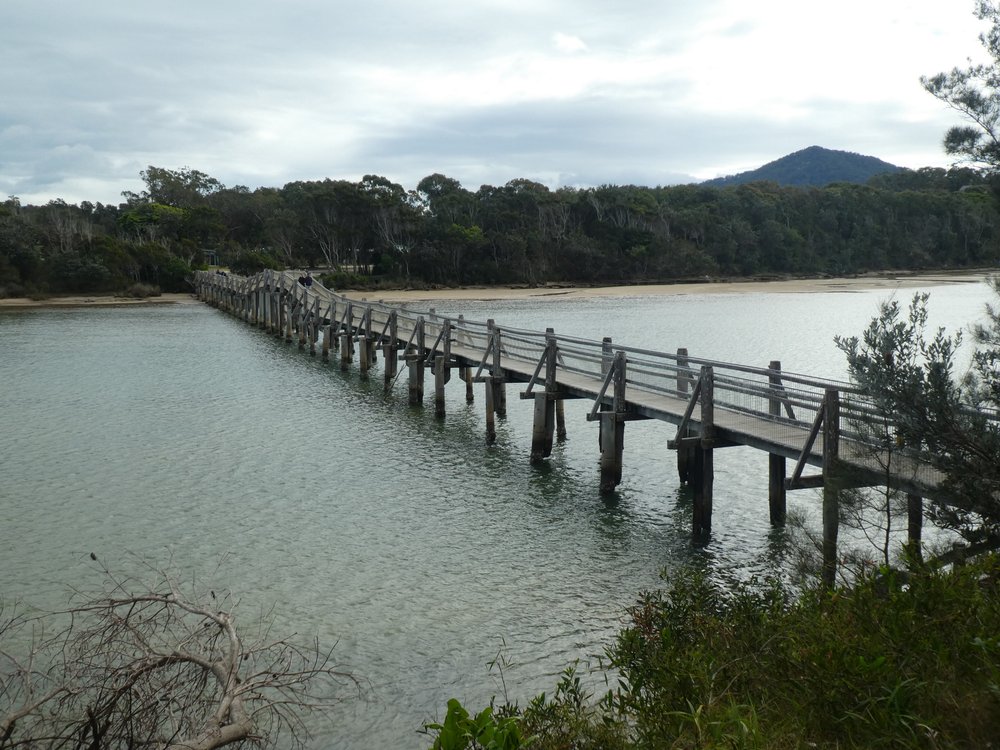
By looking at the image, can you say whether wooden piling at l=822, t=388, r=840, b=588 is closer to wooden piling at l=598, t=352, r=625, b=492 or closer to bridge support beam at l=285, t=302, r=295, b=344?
wooden piling at l=598, t=352, r=625, b=492

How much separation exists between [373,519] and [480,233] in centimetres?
7840

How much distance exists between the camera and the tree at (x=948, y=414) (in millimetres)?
6598

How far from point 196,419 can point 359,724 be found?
15761 millimetres

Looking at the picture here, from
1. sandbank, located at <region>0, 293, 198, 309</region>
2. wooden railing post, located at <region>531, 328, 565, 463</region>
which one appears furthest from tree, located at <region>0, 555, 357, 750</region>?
sandbank, located at <region>0, 293, 198, 309</region>

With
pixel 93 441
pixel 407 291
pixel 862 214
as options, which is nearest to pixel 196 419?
pixel 93 441

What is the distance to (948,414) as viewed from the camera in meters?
6.87

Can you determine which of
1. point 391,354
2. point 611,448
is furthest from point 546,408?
point 391,354

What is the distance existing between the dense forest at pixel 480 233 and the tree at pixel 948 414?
75.2 meters

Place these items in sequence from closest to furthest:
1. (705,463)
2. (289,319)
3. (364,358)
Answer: (705,463), (364,358), (289,319)

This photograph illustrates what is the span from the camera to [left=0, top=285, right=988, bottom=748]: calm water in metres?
9.13

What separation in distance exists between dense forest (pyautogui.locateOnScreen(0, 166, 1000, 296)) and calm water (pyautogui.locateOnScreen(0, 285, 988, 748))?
55590 mm

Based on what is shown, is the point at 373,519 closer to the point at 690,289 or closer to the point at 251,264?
the point at 251,264

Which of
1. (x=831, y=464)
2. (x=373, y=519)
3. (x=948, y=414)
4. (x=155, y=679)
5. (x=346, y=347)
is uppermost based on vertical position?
(x=948, y=414)

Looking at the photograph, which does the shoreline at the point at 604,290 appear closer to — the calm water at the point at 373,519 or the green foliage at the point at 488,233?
the green foliage at the point at 488,233
